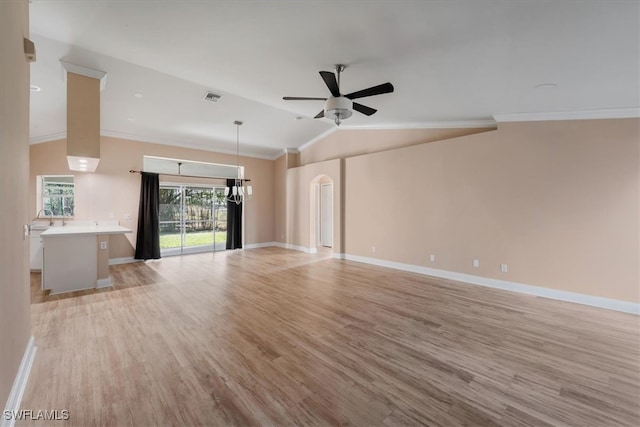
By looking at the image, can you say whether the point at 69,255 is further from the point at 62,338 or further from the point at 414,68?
the point at 414,68

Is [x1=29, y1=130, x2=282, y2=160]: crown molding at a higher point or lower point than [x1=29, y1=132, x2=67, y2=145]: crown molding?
higher

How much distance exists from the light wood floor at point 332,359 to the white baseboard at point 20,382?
55mm

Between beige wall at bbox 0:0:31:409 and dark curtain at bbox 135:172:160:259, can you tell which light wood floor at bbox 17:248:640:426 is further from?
dark curtain at bbox 135:172:160:259

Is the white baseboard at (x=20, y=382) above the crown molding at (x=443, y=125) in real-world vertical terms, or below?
below

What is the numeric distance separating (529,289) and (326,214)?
5.74 m

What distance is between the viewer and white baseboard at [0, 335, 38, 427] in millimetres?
1651

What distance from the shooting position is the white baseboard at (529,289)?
3680mm

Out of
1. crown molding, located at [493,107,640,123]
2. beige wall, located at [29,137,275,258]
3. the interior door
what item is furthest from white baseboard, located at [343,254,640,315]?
beige wall, located at [29,137,275,258]

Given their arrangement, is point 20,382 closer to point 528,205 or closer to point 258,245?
point 528,205

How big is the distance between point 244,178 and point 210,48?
580 centimetres

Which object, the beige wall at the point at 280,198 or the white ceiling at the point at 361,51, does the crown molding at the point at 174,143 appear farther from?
the white ceiling at the point at 361,51

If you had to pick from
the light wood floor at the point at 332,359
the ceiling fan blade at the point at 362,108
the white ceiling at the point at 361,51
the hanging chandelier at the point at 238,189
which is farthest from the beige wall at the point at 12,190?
the hanging chandelier at the point at 238,189

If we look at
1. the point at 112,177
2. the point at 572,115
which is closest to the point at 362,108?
the point at 572,115

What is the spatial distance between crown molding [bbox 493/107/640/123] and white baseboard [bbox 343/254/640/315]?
8.47ft
